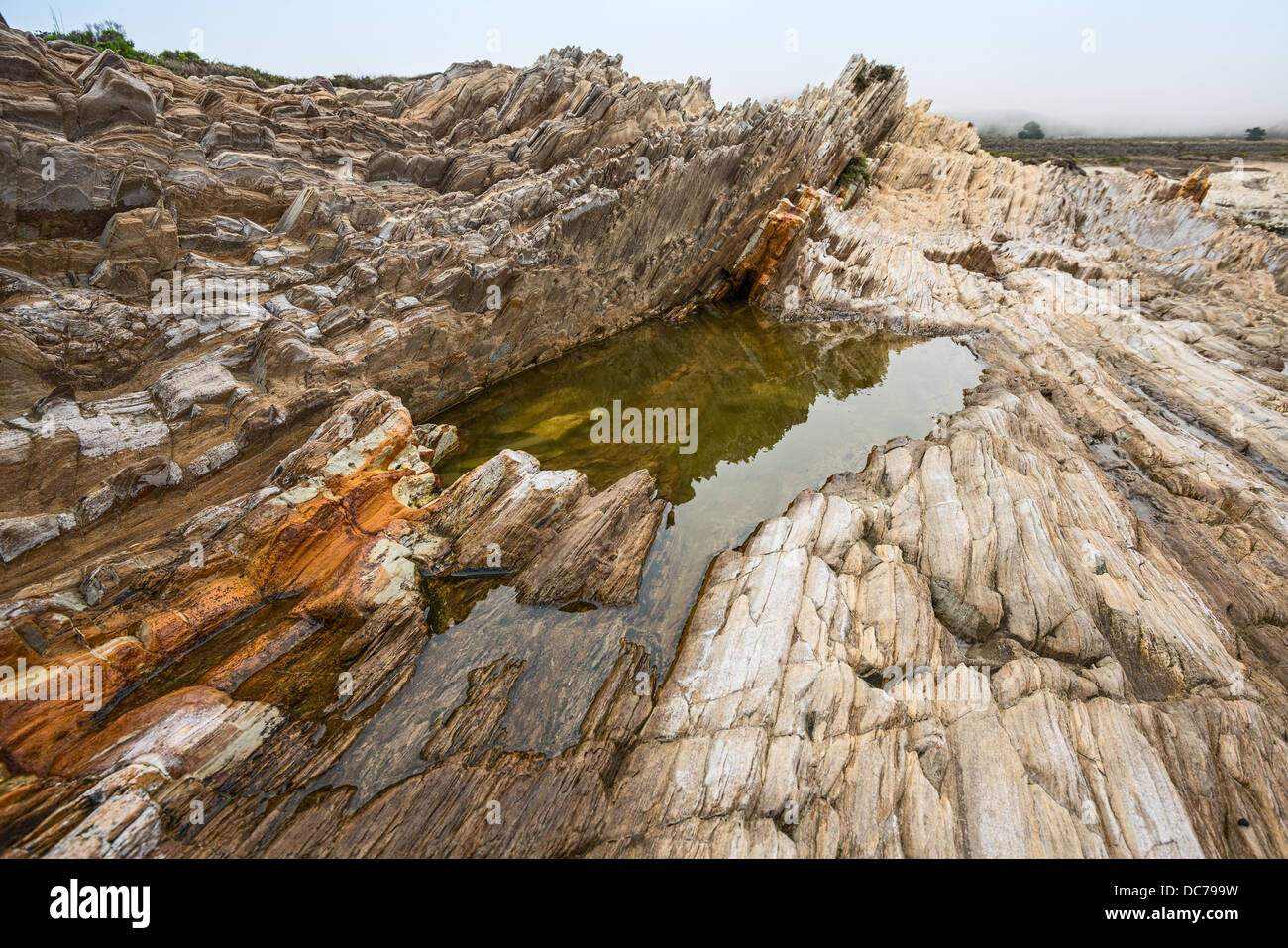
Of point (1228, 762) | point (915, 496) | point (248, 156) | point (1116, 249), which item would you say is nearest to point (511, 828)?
point (1228, 762)

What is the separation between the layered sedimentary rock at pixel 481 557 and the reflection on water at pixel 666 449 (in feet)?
1.29

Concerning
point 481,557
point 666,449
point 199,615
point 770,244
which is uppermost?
point 770,244

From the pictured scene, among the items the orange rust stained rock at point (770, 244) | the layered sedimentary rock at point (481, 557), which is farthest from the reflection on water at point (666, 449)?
the orange rust stained rock at point (770, 244)

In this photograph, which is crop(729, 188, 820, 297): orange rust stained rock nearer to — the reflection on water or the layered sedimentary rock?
the reflection on water

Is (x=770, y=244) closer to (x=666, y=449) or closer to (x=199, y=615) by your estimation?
(x=666, y=449)

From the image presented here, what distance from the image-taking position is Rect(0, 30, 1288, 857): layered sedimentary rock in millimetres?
8969

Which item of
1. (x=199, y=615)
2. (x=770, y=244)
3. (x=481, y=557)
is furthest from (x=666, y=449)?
(x=770, y=244)

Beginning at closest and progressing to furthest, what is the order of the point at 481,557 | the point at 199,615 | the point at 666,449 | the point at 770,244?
the point at 199,615 → the point at 481,557 → the point at 666,449 → the point at 770,244

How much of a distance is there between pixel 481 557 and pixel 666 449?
352 inches

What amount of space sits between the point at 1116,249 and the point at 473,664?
172 ft

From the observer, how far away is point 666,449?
2103 centimetres

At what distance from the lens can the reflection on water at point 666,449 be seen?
11.6 m
